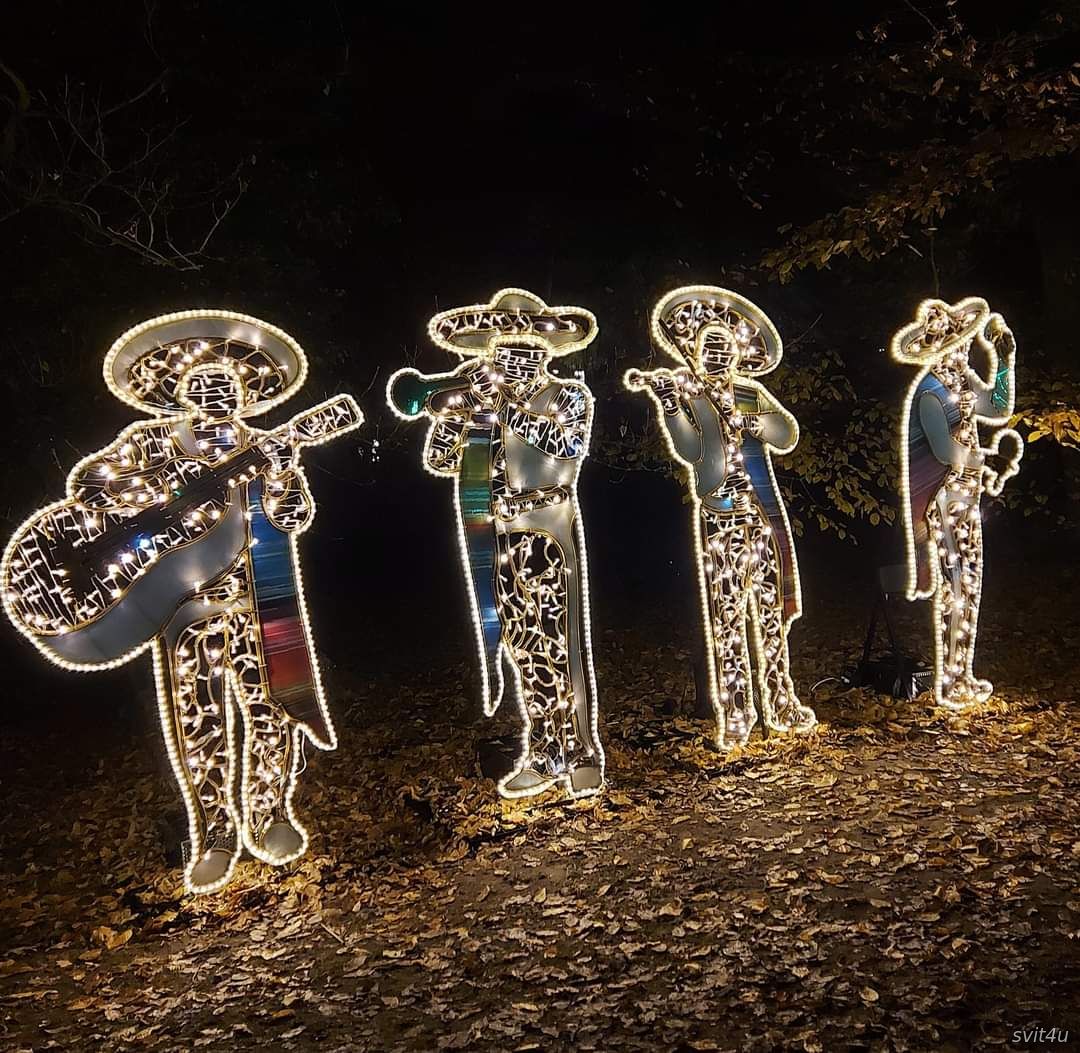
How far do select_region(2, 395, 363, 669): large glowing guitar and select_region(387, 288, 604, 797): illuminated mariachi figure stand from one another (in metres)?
1.07

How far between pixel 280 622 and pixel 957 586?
5.24 m

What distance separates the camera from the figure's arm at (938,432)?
6.94m

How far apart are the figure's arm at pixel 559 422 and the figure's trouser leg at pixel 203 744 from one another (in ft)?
7.32

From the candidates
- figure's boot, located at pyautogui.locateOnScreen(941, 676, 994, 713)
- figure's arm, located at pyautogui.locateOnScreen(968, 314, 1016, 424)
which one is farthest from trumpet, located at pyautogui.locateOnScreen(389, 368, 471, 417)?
figure's boot, located at pyautogui.locateOnScreen(941, 676, 994, 713)

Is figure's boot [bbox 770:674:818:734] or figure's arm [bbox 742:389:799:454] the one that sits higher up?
figure's arm [bbox 742:389:799:454]

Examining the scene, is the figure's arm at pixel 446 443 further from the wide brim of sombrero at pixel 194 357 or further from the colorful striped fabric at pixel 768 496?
the colorful striped fabric at pixel 768 496

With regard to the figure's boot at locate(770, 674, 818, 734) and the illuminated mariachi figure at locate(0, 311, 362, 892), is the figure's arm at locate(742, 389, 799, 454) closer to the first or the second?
the figure's boot at locate(770, 674, 818, 734)

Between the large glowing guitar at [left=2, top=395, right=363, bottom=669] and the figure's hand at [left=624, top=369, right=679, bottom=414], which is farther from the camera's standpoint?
the figure's hand at [left=624, top=369, right=679, bottom=414]

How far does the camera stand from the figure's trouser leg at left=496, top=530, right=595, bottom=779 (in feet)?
19.5

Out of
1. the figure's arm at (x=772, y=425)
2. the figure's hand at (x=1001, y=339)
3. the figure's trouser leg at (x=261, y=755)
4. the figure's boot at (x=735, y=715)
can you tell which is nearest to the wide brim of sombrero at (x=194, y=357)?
the figure's trouser leg at (x=261, y=755)

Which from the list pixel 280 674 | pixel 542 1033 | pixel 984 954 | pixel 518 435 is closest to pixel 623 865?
pixel 542 1033

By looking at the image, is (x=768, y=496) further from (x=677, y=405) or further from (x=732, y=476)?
(x=677, y=405)

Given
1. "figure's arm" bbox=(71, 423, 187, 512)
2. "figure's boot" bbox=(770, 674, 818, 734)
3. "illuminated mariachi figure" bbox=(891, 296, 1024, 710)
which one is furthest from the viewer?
"illuminated mariachi figure" bbox=(891, 296, 1024, 710)

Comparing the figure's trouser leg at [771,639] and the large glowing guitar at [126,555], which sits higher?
the large glowing guitar at [126,555]
